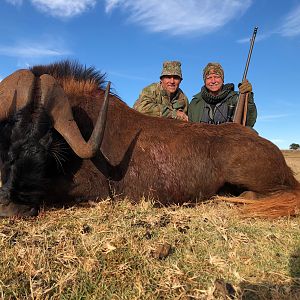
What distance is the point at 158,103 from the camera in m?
7.80

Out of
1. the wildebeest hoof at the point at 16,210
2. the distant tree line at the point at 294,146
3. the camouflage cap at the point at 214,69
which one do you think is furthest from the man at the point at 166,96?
the distant tree line at the point at 294,146

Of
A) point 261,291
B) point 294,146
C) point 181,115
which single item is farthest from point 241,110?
point 294,146

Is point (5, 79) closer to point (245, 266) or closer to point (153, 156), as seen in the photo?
point (153, 156)

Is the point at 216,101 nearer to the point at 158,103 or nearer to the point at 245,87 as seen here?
the point at 245,87

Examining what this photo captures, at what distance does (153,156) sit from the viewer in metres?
4.63

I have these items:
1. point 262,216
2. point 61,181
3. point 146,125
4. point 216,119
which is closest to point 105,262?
point 61,181

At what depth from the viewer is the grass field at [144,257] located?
2.26 metres

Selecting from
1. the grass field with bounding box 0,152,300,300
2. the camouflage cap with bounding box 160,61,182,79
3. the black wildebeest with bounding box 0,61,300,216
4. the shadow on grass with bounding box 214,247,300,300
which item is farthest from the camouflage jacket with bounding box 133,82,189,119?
the shadow on grass with bounding box 214,247,300,300

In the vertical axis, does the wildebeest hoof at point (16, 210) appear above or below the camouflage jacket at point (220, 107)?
below

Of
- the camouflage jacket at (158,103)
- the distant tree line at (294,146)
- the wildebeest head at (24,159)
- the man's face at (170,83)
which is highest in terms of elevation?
the distant tree line at (294,146)

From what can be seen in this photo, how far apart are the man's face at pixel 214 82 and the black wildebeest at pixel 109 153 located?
2.32 metres

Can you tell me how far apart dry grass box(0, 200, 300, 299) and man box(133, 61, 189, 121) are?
13.8 ft

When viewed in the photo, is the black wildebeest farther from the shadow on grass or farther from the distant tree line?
the distant tree line

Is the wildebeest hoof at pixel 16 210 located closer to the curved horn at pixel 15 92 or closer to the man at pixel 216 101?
the curved horn at pixel 15 92
